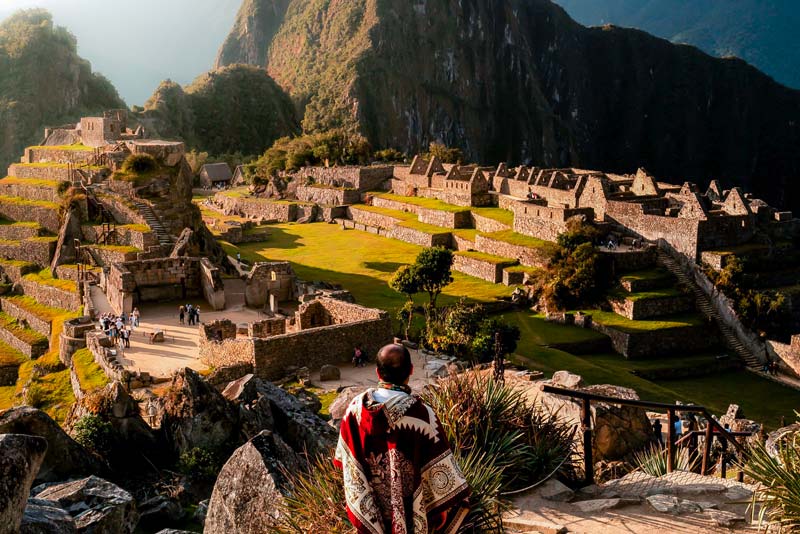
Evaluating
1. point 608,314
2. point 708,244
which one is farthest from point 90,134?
point 708,244

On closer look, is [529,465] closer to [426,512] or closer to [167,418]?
[426,512]

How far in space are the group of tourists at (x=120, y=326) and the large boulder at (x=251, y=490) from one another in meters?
16.5

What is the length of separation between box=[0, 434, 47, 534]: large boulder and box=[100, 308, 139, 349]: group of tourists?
17.5 meters

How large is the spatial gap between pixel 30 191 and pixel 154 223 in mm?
8731

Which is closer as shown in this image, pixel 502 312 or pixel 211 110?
pixel 502 312

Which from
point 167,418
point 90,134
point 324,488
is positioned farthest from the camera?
point 90,134

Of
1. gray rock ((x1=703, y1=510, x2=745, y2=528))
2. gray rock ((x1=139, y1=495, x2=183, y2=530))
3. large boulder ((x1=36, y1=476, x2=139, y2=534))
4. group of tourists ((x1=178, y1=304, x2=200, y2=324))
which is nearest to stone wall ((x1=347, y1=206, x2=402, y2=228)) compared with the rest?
group of tourists ((x1=178, y1=304, x2=200, y2=324))

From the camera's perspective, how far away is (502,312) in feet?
129

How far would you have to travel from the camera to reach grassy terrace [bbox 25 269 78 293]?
32406 mm

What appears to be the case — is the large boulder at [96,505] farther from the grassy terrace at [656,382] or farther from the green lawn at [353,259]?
the green lawn at [353,259]

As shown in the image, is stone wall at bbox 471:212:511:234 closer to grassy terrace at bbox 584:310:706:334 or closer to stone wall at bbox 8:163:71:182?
grassy terrace at bbox 584:310:706:334

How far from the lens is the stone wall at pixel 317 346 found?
21.2 meters

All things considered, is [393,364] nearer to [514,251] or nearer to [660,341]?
[660,341]

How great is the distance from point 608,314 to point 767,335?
6.52m
